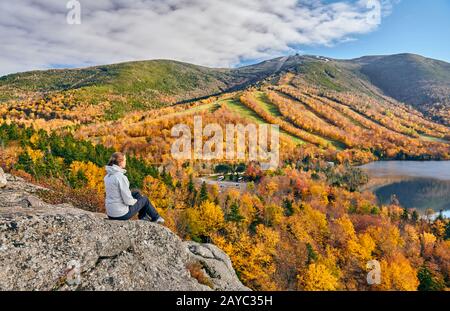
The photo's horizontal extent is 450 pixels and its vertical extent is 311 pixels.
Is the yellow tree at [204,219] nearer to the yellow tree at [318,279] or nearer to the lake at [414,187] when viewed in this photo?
the yellow tree at [318,279]

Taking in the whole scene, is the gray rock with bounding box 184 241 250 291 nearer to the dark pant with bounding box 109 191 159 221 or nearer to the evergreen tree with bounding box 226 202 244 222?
the dark pant with bounding box 109 191 159 221

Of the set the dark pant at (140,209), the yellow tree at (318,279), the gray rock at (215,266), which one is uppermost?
the dark pant at (140,209)

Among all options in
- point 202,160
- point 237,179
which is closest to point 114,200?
point 237,179

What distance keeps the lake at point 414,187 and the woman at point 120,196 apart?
455 ft

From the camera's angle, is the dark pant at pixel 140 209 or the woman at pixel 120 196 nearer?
the woman at pixel 120 196

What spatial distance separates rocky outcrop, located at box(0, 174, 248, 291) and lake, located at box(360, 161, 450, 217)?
138 metres

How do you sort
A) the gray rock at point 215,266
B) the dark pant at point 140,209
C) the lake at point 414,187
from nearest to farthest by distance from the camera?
1. the dark pant at point 140,209
2. the gray rock at point 215,266
3. the lake at point 414,187

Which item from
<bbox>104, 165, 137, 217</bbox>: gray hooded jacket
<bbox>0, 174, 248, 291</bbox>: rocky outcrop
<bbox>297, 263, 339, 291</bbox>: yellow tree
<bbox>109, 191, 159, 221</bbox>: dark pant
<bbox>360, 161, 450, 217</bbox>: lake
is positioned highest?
<bbox>104, 165, 137, 217</bbox>: gray hooded jacket

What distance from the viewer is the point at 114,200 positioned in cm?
1263


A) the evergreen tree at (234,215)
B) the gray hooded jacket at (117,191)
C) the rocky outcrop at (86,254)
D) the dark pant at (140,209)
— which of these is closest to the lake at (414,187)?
the evergreen tree at (234,215)

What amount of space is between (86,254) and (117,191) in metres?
2.51

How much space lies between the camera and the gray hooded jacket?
39.0ft

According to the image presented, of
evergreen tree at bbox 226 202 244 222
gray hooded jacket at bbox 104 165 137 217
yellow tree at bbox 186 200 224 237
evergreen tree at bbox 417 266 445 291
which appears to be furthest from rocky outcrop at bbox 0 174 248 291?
evergreen tree at bbox 417 266 445 291

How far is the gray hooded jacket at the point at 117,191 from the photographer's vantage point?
39.0ft
